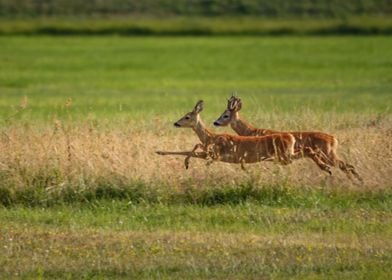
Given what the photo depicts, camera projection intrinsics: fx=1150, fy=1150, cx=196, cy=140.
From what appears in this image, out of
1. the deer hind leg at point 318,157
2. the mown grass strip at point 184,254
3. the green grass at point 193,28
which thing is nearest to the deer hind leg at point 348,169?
the deer hind leg at point 318,157

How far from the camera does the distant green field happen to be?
2703 centimetres

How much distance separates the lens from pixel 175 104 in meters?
28.0

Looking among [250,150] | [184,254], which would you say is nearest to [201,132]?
[250,150]

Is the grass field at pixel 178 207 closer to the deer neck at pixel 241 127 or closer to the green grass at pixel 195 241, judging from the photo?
the green grass at pixel 195 241

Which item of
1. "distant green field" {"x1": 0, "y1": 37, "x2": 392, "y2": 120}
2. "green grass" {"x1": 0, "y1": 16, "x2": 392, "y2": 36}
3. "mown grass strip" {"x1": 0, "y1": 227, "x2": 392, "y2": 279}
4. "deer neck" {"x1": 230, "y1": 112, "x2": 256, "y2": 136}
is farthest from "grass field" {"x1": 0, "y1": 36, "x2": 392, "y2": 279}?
"green grass" {"x1": 0, "y1": 16, "x2": 392, "y2": 36}

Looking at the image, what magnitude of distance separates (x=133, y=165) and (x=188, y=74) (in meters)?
24.6

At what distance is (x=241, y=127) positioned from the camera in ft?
53.1

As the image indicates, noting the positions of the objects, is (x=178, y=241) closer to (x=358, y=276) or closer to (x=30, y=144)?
(x=358, y=276)

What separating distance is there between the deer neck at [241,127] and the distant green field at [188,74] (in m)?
5.16

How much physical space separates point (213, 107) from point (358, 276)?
57.6ft

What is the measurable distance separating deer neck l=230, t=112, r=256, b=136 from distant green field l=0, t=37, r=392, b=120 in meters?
5.16

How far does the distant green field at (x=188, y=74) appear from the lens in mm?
27028

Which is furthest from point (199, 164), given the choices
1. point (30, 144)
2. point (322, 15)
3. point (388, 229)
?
point (322, 15)

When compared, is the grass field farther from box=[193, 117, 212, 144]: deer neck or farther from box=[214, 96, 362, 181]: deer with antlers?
box=[193, 117, 212, 144]: deer neck
